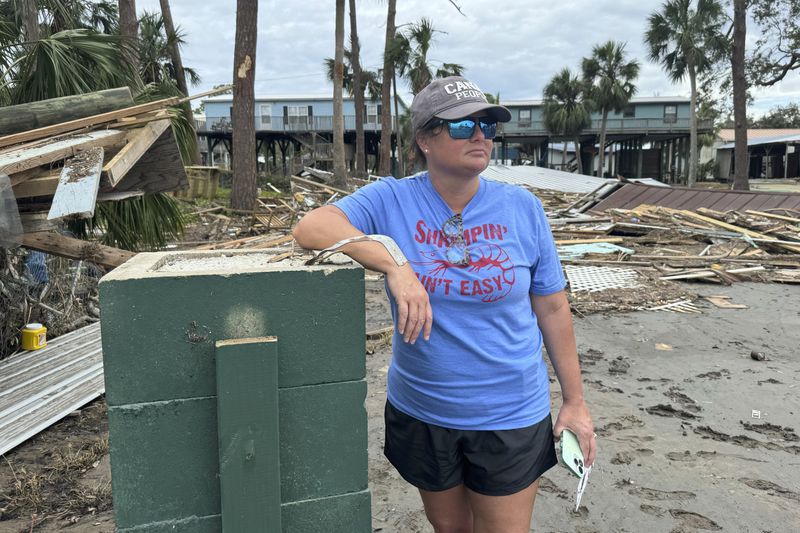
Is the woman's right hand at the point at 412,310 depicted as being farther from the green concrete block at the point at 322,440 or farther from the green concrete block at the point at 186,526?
the green concrete block at the point at 186,526

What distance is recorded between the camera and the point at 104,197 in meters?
3.85

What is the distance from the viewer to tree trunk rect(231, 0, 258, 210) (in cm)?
1430

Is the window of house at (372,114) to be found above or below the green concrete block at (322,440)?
above

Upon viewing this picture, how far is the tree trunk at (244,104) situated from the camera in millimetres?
14305

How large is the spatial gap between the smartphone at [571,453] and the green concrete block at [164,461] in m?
1.18

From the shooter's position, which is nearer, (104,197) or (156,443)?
(156,443)

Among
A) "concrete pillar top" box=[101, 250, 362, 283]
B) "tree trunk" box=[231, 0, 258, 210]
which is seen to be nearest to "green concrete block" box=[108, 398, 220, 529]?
"concrete pillar top" box=[101, 250, 362, 283]

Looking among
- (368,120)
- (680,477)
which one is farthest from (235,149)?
(368,120)

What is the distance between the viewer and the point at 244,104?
1505cm

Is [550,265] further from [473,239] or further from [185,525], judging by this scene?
[185,525]

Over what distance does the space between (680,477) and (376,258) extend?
2909 millimetres

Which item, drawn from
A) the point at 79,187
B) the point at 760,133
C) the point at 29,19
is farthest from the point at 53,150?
the point at 760,133

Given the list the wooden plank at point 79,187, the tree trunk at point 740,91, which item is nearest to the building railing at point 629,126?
the tree trunk at point 740,91

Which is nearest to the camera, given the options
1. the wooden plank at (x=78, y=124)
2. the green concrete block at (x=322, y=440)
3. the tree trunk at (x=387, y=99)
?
the green concrete block at (x=322, y=440)
